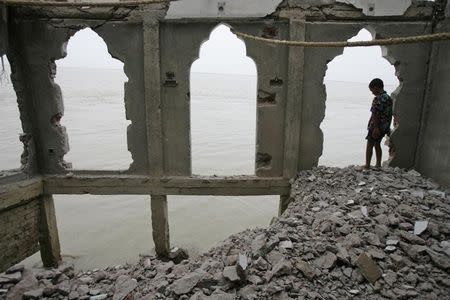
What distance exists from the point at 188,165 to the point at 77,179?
2.27m

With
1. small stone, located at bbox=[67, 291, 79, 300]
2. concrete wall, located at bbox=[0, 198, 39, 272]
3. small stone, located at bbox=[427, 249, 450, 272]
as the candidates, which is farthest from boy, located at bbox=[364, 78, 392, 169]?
concrete wall, located at bbox=[0, 198, 39, 272]

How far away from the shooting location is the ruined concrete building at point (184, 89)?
17.3 feet

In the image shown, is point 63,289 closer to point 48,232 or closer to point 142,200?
point 48,232

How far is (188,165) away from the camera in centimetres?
599

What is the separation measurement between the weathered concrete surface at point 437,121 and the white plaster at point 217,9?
2.98 m

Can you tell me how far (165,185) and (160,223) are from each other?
2.80 feet

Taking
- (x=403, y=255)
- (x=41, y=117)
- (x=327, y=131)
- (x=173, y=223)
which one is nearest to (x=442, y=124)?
(x=403, y=255)

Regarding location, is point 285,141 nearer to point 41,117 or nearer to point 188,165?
point 188,165

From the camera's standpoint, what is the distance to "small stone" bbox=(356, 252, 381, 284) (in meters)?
2.60

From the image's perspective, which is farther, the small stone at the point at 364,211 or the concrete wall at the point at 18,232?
the concrete wall at the point at 18,232

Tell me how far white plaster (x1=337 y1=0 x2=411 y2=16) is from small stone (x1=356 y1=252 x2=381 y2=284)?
4346 millimetres

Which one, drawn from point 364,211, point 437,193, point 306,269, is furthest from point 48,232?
point 437,193

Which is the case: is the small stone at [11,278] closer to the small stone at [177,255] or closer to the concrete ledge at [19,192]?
the concrete ledge at [19,192]

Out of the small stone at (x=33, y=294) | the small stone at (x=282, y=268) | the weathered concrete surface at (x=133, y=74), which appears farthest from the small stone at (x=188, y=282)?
the weathered concrete surface at (x=133, y=74)
